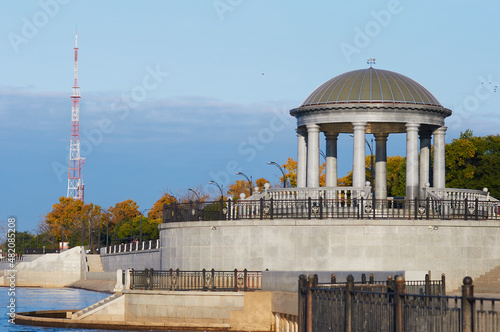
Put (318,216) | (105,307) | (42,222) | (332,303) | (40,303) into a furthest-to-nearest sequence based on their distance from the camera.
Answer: (42,222) → (40,303) → (318,216) → (105,307) → (332,303)

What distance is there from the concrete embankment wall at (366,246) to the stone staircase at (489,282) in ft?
1.06

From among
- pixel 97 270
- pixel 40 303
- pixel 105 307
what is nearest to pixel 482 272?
pixel 105 307

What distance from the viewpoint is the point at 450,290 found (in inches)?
1601

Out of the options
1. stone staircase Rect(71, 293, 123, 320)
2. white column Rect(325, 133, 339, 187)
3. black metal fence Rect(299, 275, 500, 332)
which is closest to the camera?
black metal fence Rect(299, 275, 500, 332)

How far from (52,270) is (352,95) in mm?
72181

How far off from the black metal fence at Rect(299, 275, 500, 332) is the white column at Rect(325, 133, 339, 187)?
26.9m

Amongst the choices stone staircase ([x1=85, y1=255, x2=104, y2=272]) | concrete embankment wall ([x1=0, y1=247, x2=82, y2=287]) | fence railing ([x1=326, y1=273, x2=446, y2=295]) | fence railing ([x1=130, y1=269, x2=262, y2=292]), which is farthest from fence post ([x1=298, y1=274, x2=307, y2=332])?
stone staircase ([x1=85, y1=255, x2=104, y2=272])

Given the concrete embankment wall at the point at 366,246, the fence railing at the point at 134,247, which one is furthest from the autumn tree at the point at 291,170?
the concrete embankment wall at the point at 366,246

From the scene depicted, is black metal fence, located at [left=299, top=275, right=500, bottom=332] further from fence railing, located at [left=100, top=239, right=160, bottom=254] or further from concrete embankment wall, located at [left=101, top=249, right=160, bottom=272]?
fence railing, located at [left=100, top=239, right=160, bottom=254]

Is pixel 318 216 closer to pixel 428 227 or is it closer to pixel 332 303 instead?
pixel 428 227

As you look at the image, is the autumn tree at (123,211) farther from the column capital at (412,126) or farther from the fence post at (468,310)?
the fence post at (468,310)

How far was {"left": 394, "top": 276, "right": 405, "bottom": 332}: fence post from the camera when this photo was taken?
64.7 feet

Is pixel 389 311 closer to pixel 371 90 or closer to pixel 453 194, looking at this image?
A: pixel 453 194

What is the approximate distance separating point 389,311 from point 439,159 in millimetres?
30587
